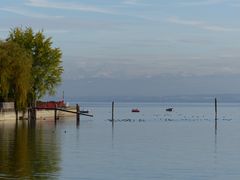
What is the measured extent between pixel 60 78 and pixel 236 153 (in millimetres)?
57663

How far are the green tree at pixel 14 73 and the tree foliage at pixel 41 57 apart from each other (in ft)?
38.9

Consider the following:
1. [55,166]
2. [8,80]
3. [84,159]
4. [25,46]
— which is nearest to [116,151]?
[84,159]

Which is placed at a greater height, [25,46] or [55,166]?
[25,46]

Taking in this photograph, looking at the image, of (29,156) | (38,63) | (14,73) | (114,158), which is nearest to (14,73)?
(14,73)

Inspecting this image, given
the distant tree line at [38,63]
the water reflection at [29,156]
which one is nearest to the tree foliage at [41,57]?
the distant tree line at [38,63]

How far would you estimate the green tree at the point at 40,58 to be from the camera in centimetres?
10256

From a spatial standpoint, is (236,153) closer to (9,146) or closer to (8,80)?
(9,146)

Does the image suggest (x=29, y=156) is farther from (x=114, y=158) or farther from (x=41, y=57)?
(x=41, y=57)

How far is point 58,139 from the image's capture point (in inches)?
2431

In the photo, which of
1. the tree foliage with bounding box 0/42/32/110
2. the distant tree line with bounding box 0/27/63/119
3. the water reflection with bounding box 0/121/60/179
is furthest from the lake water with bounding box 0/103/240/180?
the distant tree line with bounding box 0/27/63/119

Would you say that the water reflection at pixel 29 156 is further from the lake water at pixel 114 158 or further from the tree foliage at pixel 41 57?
the tree foliage at pixel 41 57

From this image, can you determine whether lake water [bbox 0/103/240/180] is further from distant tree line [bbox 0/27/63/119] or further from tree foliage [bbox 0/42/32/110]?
distant tree line [bbox 0/27/63/119]

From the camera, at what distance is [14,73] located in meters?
88.3

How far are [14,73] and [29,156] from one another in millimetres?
45532
